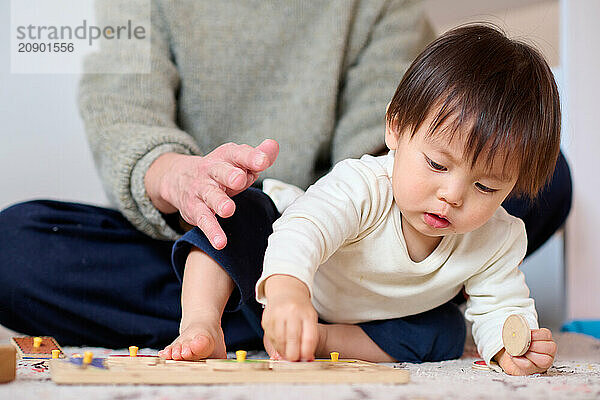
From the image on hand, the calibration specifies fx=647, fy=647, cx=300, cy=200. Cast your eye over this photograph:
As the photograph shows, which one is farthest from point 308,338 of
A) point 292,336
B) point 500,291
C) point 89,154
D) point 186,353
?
point 89,154

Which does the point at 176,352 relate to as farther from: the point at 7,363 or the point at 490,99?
the point at 490,99

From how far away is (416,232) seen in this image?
0.79 m

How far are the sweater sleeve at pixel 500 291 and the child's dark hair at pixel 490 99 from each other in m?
0.11

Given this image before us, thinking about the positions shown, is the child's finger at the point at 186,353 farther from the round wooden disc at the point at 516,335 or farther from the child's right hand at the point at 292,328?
the round wooden disc at the point at 516,335

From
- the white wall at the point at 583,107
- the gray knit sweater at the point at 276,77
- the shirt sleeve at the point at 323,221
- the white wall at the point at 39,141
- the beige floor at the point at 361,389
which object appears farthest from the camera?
the white wall at the point at 583,107

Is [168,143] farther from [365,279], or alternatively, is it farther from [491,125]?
[491,125]

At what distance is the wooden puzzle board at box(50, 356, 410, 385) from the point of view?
1.63 feet

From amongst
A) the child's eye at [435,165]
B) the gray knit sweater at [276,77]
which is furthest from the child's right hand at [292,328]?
the gray knit sweater at [276,77]

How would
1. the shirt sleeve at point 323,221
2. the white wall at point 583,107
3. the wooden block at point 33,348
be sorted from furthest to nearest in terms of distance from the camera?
the white wall at point 583,107 < the wooden block at point 33,348 < the shirt sleeve at point 323,221

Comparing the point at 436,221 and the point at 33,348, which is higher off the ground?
the point at 436,221

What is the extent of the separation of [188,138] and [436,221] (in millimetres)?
411

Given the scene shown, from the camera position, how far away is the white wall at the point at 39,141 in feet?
4.76


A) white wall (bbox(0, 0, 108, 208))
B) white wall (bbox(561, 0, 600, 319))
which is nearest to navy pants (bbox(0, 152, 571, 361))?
white wall (bbox(0, 0, 108, 208))

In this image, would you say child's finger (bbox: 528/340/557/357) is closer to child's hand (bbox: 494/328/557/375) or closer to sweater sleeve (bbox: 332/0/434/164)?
child's hand (bbox: 494/328/557/375)
